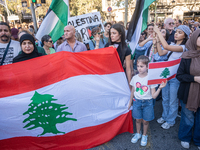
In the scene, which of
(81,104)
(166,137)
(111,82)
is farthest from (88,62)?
(166,137)

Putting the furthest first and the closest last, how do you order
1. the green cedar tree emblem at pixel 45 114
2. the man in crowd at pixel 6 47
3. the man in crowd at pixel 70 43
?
the man in crowd at pixel 70 43
the man in crowd at pixel 6 47
the green cedar tree emblem at pixel 45 114

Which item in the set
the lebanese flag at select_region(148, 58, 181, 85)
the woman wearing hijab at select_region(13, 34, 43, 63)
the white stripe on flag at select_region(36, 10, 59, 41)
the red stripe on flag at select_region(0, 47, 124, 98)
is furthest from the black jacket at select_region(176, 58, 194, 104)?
the white stripe on flag at select_region(36, 10, 59, 41)

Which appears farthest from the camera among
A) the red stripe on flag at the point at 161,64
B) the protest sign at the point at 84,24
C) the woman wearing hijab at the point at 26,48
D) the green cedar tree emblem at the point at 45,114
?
the protest sign at the point at 84,24

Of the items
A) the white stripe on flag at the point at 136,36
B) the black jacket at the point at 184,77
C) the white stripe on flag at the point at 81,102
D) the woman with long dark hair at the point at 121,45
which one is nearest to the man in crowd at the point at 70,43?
the woman with long dark hair at the point at 121,45

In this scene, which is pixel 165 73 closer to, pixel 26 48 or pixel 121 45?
pixel 121 45

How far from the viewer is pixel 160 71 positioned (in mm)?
2291

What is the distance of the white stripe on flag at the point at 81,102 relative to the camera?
225 centimetres

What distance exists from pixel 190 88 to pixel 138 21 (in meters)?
1.48

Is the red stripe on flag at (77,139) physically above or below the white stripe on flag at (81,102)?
below

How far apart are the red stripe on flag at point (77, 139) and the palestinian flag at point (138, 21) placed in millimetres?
1432

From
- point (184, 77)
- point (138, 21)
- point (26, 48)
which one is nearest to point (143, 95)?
point (184, 77)

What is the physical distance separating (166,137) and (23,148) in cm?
241

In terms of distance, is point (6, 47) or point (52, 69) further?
point (6, 47)

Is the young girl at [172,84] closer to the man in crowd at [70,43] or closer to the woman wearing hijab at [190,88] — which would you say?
the woman wearing hijab at [190,88]
